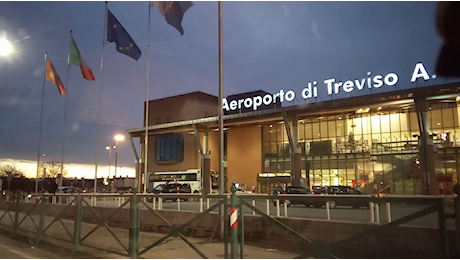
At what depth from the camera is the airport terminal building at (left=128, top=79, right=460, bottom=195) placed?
121 feet

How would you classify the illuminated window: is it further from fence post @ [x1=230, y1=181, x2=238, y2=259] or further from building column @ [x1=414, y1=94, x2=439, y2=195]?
fence post @ [x1=230, y1=181, x2=238, y2=259]

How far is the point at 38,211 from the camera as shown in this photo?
13820 mm

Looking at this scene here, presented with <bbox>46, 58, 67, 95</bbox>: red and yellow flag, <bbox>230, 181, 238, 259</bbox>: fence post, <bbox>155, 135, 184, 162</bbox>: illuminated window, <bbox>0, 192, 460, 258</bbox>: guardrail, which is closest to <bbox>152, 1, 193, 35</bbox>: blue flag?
<bbox>0, 192, 460, 258</bbox>: guardrail

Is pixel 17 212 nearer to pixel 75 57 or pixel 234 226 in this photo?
pixel 234 226

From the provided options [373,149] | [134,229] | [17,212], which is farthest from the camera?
[373,149]

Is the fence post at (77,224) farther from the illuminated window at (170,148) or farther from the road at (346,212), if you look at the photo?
the illuminated window at (170,148)

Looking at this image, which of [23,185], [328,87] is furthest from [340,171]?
[23,185]

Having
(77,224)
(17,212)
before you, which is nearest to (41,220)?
(77,224)

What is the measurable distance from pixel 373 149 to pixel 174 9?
37.9 meters

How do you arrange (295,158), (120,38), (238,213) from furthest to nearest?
(295,158)
(120,38)
(238,213)

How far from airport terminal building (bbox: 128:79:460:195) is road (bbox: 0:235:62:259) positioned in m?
32.0

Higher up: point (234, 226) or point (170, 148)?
point (170, 148)

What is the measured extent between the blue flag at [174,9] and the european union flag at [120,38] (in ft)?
36.0

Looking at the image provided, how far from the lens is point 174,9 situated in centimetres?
1368
